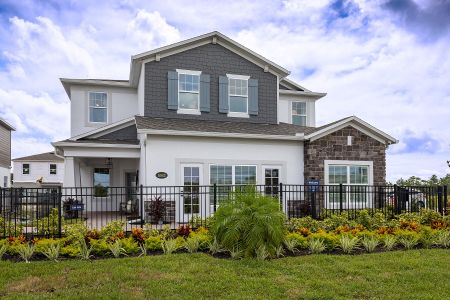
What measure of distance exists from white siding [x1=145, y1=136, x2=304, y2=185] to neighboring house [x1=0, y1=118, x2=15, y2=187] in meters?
21.3

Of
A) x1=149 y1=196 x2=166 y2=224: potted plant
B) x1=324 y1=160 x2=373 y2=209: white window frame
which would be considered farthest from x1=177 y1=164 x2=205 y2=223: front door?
x1=324 y1=160 x2=373 y2=209: white window frame

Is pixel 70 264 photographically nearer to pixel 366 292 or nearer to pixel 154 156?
pixel 366 292

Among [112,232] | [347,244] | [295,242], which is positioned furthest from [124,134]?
[347,244]

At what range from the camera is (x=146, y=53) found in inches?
664

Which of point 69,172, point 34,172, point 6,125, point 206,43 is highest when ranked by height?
point 206,43

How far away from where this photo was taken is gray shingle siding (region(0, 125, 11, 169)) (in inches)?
1218

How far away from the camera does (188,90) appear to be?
1762 cm

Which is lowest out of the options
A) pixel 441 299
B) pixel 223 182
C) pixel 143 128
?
pixel 441 299

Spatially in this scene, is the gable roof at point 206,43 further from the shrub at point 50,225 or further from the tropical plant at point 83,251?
the tropical plant at point 83,251

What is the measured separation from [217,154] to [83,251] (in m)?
7.98

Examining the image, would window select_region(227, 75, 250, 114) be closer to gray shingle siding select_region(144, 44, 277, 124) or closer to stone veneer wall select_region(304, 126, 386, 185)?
gray shingle siding select_region(144, 44, 277, 124)

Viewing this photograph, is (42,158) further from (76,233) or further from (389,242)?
(389,242)

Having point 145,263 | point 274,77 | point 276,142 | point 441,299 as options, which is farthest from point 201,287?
point 274,77

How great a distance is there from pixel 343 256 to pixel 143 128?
8656 mm
